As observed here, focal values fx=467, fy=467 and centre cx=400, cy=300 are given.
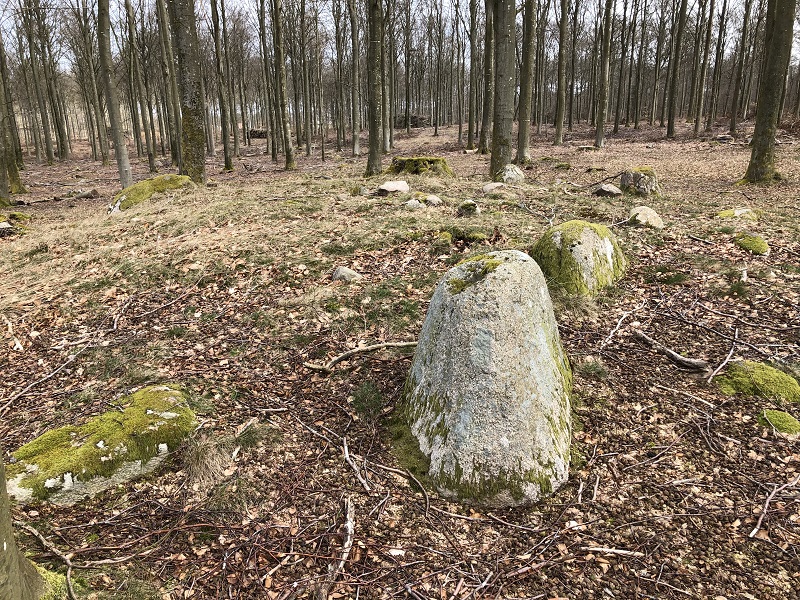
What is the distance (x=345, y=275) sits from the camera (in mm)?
6324

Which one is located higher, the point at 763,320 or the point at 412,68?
the point at 412,68

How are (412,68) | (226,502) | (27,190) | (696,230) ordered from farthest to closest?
(412,68)
(27,190)
(696,230)
(226,502)

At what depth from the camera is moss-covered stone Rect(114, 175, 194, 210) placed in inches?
461

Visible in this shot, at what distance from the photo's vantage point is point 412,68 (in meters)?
43.1

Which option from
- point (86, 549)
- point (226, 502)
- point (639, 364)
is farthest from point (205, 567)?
point (639, 364)

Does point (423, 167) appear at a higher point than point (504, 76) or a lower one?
lower

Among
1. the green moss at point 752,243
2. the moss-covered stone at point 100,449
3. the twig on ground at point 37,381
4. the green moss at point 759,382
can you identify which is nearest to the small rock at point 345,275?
the moss-covered stone at point 100,449

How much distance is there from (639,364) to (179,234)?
7630mm

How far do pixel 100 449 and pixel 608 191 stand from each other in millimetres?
9798

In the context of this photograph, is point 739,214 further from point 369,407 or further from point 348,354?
point 369,407

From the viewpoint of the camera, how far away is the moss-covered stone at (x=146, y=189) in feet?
38.4

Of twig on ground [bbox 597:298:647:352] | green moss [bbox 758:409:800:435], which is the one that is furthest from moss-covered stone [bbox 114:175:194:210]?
green moss [bbox 758:409:800:435]

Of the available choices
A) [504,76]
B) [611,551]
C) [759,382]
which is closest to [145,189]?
[504,76]

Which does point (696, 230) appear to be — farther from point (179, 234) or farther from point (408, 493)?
point (179, 234)
